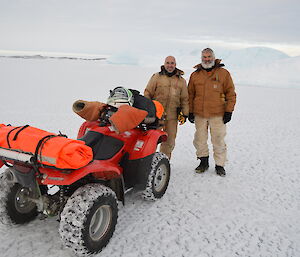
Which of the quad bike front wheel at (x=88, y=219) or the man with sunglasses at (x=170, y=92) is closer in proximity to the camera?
the quad bike front wheel at (x=88, y=219)

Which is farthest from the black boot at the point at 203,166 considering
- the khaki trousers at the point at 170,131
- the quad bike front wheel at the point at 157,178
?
the quad bike front wheel at the point at 157,178

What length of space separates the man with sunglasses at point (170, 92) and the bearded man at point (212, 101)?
0.66ft

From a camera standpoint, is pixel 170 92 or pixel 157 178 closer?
pixel 157 178

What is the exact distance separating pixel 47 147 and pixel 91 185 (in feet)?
2.16

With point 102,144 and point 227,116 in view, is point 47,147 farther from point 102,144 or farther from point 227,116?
point 227,116

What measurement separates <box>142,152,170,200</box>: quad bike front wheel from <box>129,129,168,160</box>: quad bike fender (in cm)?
26

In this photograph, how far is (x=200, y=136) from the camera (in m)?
5.03

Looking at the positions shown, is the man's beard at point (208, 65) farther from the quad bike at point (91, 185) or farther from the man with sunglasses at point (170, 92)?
the quad bike at point (91, 185)

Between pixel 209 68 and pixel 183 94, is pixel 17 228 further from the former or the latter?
pixel 209 68

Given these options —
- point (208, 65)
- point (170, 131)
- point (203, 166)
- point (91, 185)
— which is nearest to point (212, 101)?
point (208, 65)

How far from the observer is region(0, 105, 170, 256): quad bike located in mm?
2498

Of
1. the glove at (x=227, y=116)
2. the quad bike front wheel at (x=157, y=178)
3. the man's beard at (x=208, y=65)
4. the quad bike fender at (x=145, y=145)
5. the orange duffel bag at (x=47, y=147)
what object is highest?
the man's beard at (x=208, y=65)

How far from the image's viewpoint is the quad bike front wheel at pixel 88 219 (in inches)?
97.4

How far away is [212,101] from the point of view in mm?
4680
